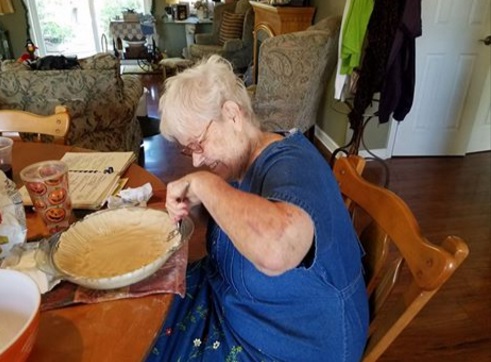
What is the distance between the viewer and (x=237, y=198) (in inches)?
24.1

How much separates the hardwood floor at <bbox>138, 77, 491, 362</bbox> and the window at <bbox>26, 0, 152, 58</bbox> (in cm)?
464

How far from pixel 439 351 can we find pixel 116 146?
2.11 metres

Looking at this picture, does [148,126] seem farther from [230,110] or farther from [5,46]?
[5,46]

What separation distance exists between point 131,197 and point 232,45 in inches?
185

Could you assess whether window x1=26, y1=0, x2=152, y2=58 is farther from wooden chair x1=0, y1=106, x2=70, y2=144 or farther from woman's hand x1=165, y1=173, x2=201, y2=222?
woman's hand x1=165, y1=173, x2=201, y2=222

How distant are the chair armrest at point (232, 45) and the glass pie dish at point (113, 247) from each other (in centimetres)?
474

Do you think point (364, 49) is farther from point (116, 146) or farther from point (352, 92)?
point (116, 146)

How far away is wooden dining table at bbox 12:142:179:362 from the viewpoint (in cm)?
56

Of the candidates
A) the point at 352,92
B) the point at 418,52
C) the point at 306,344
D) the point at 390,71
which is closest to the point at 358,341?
the point at 306,344

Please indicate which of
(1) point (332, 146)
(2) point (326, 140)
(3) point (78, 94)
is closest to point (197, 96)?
(3) point (78, 94)

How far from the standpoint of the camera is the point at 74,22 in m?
6.95

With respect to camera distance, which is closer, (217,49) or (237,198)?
(237,198)

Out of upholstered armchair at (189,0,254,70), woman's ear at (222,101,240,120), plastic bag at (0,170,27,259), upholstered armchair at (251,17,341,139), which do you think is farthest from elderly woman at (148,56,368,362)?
upholstered armchair at (189,0,254,70)

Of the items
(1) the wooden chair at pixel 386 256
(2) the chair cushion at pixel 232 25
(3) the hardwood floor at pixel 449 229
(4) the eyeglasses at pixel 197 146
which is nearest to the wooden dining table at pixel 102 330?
(4) the eyeglasses at pixel 197 146
